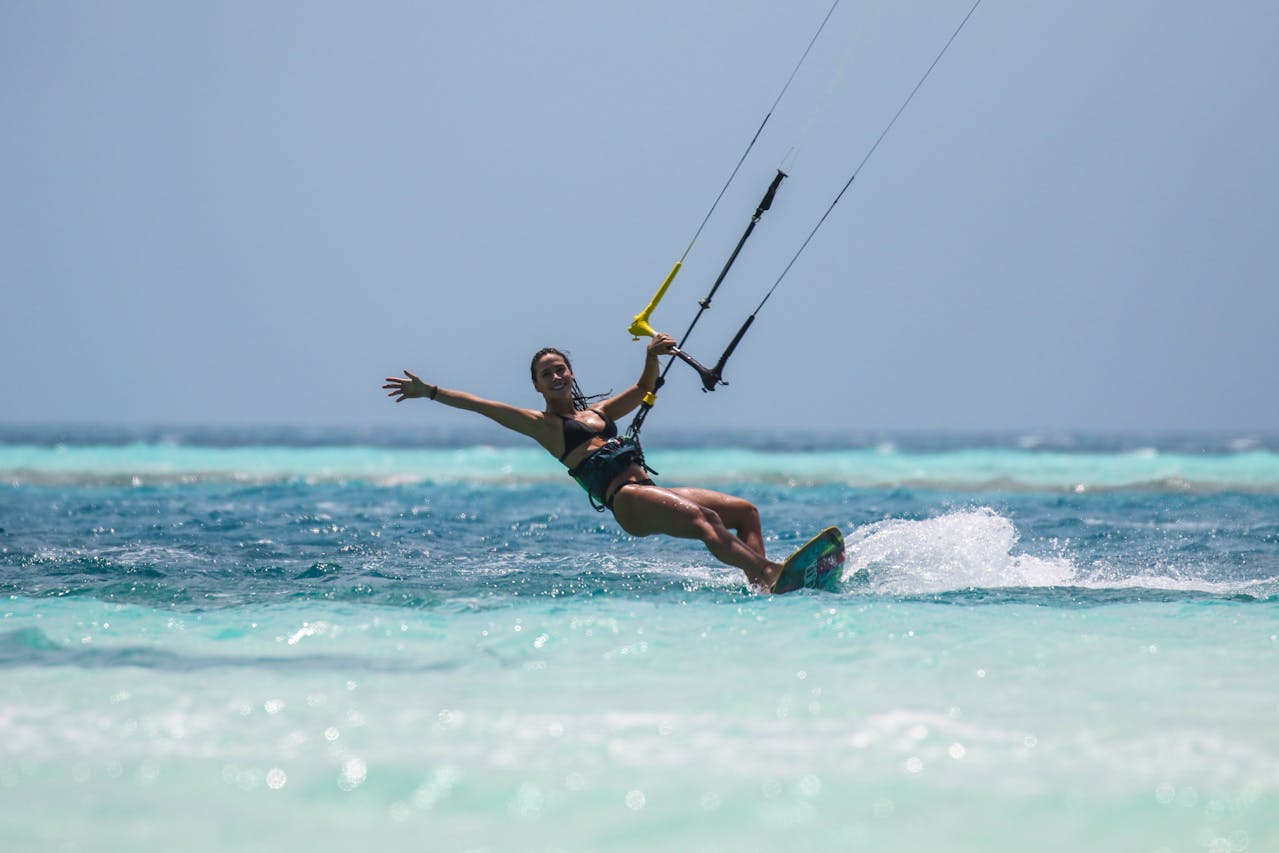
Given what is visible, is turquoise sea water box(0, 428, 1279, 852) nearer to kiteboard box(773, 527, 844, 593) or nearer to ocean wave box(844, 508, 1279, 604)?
ocean wave box(844, 508, 1279, 604)

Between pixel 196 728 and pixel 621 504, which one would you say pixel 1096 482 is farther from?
pixel 196 728

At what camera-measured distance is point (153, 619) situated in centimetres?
700

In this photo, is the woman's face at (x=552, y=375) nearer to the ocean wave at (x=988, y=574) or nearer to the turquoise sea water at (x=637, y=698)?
the turquoise sea water at (x=637, y=698)

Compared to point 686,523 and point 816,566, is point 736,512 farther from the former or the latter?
point 816,566

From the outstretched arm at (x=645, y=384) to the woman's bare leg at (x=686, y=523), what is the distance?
2.80 feet

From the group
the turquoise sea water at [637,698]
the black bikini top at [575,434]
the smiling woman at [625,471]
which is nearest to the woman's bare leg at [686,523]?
the smiling woman at [625,471]

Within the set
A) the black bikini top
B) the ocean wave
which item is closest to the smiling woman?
the black bikini top

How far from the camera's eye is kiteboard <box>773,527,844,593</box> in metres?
7.76

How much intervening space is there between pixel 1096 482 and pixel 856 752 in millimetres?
23614

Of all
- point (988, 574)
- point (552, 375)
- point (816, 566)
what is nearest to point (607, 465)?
point (552, 375)

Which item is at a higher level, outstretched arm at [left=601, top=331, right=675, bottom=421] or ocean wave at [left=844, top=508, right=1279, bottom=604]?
outstretched arm at [left=601, top=331, right=675, bottom=421]

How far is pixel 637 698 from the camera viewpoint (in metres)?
5.04

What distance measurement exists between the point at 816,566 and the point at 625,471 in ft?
5.12

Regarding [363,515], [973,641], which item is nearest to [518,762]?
[973,641]
